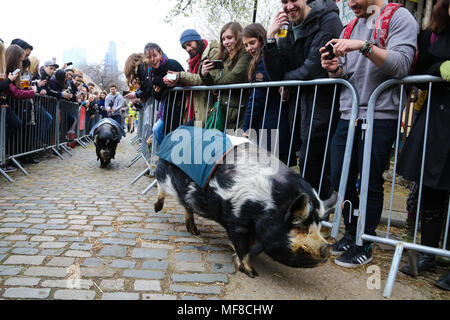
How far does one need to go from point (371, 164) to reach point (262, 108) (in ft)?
4.75

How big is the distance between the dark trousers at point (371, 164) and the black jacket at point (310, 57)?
286 mm

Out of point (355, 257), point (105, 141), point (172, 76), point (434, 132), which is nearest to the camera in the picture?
point (434, 132)

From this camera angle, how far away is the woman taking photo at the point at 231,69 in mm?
4289

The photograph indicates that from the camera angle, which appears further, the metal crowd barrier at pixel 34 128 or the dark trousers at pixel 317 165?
the metal crowd barrier at pixel 34 128

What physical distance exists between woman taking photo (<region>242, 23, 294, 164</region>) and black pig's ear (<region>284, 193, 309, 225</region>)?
1.55 meters

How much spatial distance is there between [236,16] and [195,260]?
1339 cm

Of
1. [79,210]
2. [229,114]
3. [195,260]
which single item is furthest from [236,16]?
[195,260]

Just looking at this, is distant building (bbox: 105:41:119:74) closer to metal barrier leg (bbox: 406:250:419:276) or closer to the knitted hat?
the knitted hat

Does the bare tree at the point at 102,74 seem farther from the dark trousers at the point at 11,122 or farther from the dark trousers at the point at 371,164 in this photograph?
the dark trousers at the point at 371,164

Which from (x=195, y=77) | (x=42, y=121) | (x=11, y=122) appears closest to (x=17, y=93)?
(x=11, y=122)

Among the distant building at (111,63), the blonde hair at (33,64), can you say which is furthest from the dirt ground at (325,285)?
the distant building at (111,63)

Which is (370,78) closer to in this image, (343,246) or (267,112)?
(267,112)

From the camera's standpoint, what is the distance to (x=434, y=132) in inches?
107
